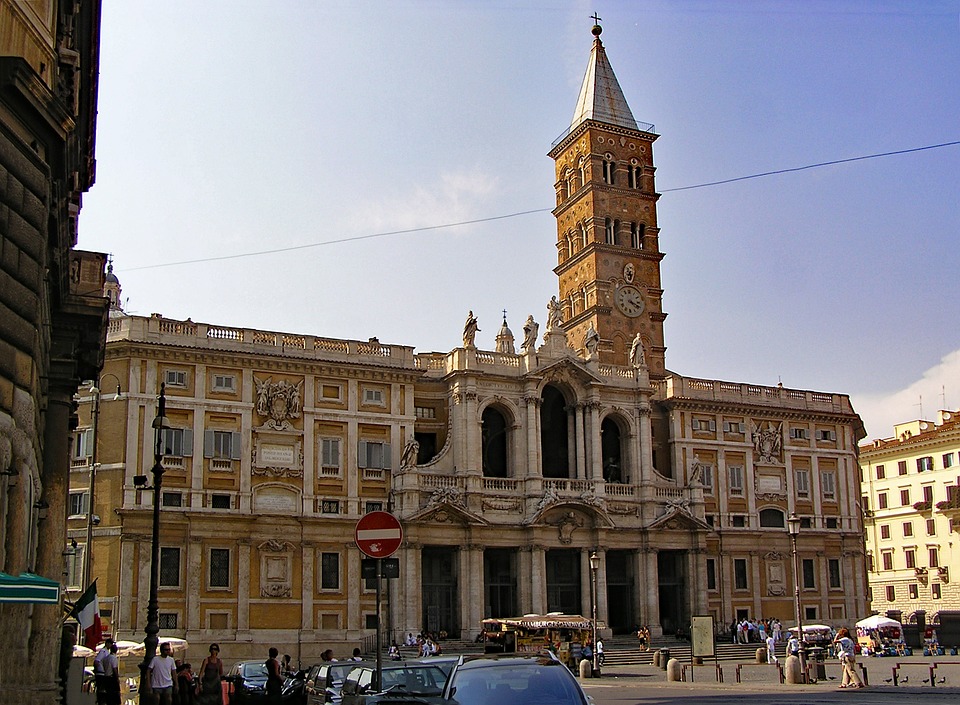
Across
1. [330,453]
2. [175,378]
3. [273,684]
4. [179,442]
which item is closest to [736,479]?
[330,453]

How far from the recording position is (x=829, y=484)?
66312mm

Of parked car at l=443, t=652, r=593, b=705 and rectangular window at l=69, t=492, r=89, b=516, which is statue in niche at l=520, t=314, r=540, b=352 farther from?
parked car at l=443, t=652, r=593, b=705

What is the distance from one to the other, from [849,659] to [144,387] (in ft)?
103

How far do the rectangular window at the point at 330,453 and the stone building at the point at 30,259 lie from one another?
1153 inches

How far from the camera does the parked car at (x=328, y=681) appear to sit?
61.1 feet

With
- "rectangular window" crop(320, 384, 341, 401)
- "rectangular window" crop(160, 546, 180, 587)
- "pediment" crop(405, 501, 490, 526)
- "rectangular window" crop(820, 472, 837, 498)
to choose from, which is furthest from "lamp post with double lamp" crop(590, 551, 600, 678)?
"rectangular window" crop(160, 546, 180, 587)

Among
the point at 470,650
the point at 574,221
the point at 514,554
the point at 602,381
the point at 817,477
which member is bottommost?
the point at 470,650

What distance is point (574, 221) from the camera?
241ft

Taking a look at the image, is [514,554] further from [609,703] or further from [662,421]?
[609,703]

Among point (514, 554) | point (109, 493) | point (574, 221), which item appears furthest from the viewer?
point (574, 221)

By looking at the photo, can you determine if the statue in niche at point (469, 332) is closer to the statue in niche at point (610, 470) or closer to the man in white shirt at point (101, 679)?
the statue in niche at point (610, 470)

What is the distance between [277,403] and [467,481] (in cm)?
992

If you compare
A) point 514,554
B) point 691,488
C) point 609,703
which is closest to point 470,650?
point 514,554

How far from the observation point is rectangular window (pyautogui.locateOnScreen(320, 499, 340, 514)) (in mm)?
51688
